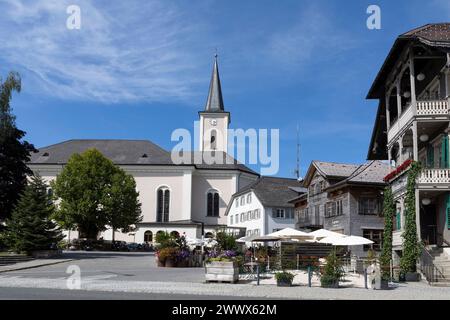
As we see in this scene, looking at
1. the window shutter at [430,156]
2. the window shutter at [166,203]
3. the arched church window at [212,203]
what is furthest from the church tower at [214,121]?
the window shutter at [430,156]

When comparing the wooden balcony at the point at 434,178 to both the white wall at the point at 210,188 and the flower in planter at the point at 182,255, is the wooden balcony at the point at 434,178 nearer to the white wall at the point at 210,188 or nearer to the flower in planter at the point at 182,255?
the flower in planter at the point at 182,255

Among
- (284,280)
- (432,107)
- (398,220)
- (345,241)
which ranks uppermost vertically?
(432,107)

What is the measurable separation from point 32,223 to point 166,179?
1823 inches

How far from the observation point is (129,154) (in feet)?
287

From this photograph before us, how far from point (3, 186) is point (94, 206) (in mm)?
17317

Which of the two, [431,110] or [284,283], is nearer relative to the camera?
[284,283]

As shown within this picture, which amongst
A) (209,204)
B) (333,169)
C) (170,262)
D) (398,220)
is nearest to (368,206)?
(333,169)

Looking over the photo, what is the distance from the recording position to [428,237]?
28.4m

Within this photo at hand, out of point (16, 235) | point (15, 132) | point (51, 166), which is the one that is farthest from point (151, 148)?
point (16, 235)

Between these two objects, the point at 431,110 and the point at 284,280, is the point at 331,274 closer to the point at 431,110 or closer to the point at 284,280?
the point at 284,280

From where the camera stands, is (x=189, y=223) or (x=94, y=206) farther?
(x=189, y=223)

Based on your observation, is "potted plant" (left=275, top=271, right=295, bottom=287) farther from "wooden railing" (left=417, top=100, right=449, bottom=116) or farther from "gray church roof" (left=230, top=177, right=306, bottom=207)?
"gray church roof" (left=230, top=177, right=306, bottom=207)
